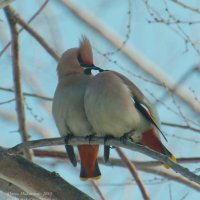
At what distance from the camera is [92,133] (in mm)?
4086

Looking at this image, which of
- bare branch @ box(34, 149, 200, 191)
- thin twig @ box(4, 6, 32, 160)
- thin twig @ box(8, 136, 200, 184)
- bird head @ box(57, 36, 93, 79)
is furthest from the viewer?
bare branch @ box(34, 149, 200, 191)

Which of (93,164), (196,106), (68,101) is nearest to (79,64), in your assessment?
(68,101)

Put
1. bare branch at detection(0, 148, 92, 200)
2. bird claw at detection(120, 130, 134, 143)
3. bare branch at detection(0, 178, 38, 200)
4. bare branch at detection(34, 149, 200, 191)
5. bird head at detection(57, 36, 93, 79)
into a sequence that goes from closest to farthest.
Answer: bare branch at detection(0, 148, 92, 200), bare branch at detection(0, 178, 38, 200), bird claw at detection(120, 130, 134, 143), bird head at detection(57, 36, 93, 79), bare branch at detection(34, 149, 200, 191)

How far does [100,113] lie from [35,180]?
2.34 ft

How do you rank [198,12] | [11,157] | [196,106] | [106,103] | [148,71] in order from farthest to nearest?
[148,71] → [196,106] → [198,12] → [106,103] → [11,157]

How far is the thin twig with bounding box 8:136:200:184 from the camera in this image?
119 inches

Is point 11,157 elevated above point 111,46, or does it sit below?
below

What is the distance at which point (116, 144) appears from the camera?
3.73 m

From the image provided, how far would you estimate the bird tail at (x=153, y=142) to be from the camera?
388 cm

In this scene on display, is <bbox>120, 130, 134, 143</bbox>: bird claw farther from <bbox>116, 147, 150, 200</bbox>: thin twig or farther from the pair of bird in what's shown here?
<bbox>116, 147, 150, 200</bbox>: thin twig

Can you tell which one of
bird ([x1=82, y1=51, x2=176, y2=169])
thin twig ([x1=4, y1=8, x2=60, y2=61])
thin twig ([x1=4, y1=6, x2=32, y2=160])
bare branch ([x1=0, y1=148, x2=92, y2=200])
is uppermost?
thin twig ([x1=4, y1=8, x2=60, y2=61])

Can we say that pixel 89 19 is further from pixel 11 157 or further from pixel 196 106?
pixel 11 157

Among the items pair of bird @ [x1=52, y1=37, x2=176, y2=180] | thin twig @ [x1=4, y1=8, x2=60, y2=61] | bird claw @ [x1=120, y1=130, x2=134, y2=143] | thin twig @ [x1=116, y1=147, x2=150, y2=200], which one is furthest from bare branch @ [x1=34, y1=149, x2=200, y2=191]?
thin twig @ [x1=4, y1=8, x2=60, y2=61]

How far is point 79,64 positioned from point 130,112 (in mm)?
643
